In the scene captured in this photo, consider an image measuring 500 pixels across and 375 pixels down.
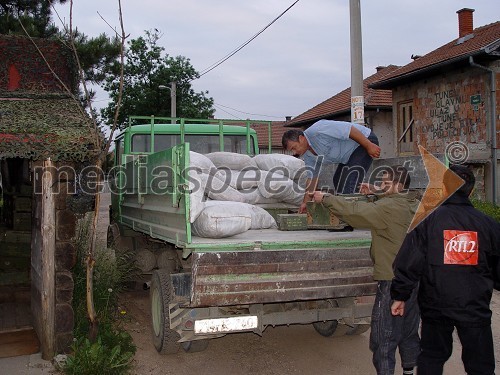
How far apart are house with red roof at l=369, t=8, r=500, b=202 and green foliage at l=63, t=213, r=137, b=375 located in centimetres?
813

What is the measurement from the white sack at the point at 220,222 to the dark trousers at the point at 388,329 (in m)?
1.13

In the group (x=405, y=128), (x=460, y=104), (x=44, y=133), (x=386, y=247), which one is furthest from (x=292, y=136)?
(x=405, y=128)

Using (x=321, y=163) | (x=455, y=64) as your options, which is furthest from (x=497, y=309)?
(x=455, y=64)

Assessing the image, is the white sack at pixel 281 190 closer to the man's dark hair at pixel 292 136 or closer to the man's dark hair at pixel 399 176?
the man's dark hair at pixel 292 136

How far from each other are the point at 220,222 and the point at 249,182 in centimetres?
163

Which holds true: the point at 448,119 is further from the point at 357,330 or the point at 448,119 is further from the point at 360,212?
the point at 360,212

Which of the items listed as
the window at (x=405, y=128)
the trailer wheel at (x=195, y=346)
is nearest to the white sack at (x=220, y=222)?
the trailer wheel at (x=195, y=346)

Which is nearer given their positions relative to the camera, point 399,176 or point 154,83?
point 399,176

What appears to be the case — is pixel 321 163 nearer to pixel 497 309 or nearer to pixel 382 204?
pixel 382 204

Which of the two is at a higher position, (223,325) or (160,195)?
(160,195)

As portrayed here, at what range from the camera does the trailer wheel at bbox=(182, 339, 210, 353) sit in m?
4.75

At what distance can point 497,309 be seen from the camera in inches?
267

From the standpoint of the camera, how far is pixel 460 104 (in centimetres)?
1451

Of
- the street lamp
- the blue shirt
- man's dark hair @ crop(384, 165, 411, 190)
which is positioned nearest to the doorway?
the blue shirt
